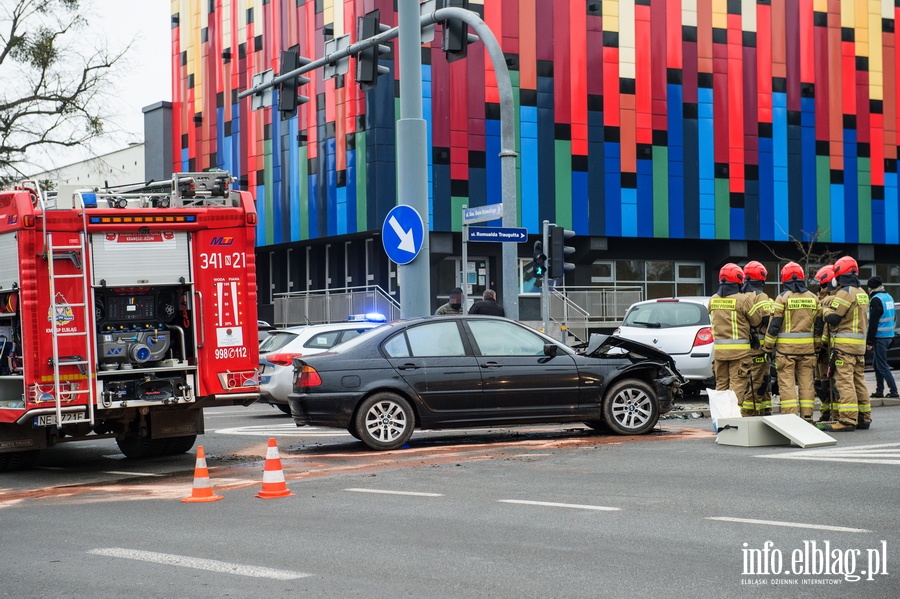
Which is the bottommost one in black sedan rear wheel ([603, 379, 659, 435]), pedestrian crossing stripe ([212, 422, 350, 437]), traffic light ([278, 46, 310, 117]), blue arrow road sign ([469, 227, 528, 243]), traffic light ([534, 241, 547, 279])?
pedestrian crossing stripe ([212, 422, 350, 437])

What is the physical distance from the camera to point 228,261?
1229 centimetres

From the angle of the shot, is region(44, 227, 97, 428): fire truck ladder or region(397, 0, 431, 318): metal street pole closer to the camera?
region(44, 227, 97, 428): fire truck ladder

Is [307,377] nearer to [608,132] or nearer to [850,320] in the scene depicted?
[850,320]

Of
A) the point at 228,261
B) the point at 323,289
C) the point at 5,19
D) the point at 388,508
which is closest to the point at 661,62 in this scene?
the point at 323,289

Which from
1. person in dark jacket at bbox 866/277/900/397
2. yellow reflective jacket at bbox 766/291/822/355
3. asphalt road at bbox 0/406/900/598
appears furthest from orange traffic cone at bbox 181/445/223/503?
person in dark jacket at bbox 866/277/900/397

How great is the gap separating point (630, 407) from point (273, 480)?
216 inches

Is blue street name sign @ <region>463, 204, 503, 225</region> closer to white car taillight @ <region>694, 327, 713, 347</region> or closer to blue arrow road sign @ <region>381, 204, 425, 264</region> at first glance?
blue arrow road sign @ <region>381, 204, 425, 264</region>

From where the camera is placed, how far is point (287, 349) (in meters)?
17.7

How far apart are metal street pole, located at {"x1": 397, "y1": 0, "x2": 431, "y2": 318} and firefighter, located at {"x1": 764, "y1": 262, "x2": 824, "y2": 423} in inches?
183

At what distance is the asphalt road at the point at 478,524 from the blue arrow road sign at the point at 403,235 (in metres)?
3.04

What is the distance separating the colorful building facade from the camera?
39000 millimetres

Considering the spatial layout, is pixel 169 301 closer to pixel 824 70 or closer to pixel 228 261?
pixel 228 261

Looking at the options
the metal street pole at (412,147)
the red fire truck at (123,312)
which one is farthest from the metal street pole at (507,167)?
the red fire truck at (123,312)

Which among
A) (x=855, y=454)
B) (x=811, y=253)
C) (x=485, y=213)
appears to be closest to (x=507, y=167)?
(x=485, y=213)
